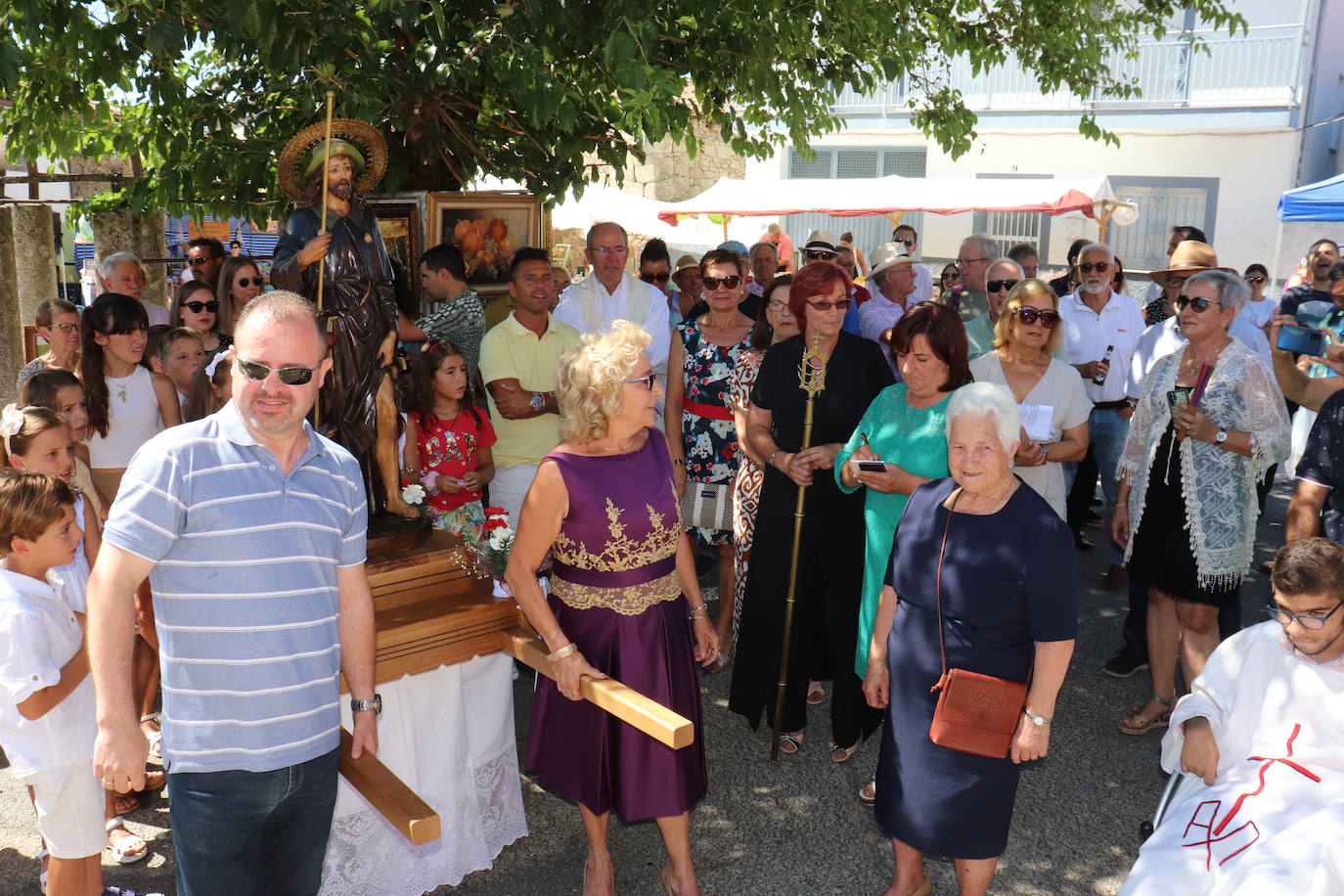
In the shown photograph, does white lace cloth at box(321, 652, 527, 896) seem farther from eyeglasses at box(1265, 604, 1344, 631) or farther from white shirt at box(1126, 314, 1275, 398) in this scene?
white shirt at box(1126, 314, 1275, 398)

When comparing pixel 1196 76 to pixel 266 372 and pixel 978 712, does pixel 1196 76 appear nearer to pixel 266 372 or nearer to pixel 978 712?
pixel 978 712

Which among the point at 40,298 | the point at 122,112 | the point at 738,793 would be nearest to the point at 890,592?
the point at 738,793

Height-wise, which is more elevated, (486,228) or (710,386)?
(486,228)

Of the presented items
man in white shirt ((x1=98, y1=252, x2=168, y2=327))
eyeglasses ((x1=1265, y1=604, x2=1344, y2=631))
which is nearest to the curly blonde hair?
eyeglasses ((x1=1265, y1=604, x2=1344, y2=631))

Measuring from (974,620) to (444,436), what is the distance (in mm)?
2806

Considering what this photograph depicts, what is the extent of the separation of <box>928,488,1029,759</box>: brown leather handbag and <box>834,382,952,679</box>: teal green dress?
Result: 0.95 m

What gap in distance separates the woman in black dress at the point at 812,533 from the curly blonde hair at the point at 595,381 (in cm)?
140

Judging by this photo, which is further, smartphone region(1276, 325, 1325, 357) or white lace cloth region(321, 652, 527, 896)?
smartphone region(1276, 325, 1325, 357)

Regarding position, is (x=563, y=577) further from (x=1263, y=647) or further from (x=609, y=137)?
(x=609, y=137)

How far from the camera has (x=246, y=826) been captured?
2.75 m

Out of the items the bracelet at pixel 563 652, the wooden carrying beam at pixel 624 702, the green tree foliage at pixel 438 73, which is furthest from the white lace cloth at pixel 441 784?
the green tree foliage at pixel 438 73

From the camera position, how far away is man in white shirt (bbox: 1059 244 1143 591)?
23.9 feet

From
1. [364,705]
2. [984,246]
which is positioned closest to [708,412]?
[364,705]

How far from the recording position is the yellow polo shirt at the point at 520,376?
18.5ft
